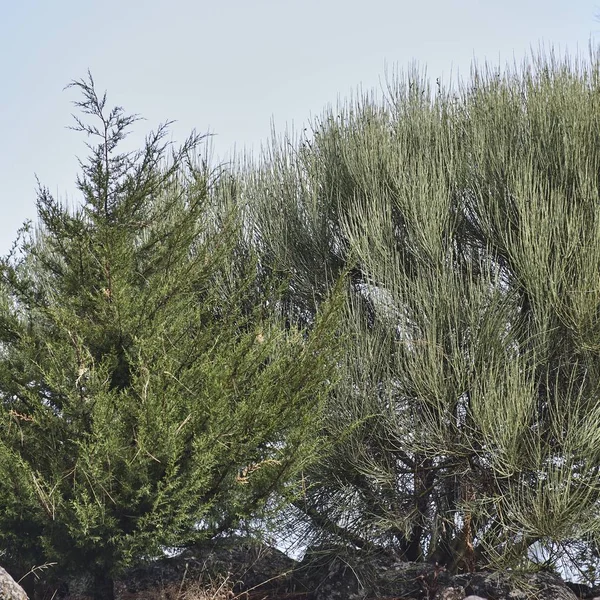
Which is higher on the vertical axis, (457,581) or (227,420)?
(227,420)

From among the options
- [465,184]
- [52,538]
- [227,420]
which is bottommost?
[52,538]

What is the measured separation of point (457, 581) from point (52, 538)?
12.7 ft

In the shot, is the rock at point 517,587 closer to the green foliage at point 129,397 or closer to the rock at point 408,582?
the rock at point 408,582

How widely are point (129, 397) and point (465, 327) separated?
3.34 meters

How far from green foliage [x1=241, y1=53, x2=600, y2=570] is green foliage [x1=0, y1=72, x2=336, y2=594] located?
958mm

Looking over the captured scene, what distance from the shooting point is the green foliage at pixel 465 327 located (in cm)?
803

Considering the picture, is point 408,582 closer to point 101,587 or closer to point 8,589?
Result: point 101,587

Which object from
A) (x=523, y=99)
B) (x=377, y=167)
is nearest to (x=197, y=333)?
(x=377, y=167)

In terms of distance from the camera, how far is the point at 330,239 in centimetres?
980

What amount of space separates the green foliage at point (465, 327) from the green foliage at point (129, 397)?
958mm

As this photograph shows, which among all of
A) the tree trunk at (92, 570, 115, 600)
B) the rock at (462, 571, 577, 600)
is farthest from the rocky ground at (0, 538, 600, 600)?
the tree trunk at (92, 570, 115, 600)

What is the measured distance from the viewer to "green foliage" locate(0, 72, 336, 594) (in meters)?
6.84

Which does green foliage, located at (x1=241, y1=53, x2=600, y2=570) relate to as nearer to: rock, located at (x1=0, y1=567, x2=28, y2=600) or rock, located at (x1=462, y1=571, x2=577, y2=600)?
rock, located at (x1=462, y1=571, x2=577, y2=600)

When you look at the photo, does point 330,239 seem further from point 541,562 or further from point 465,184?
point 541,562
